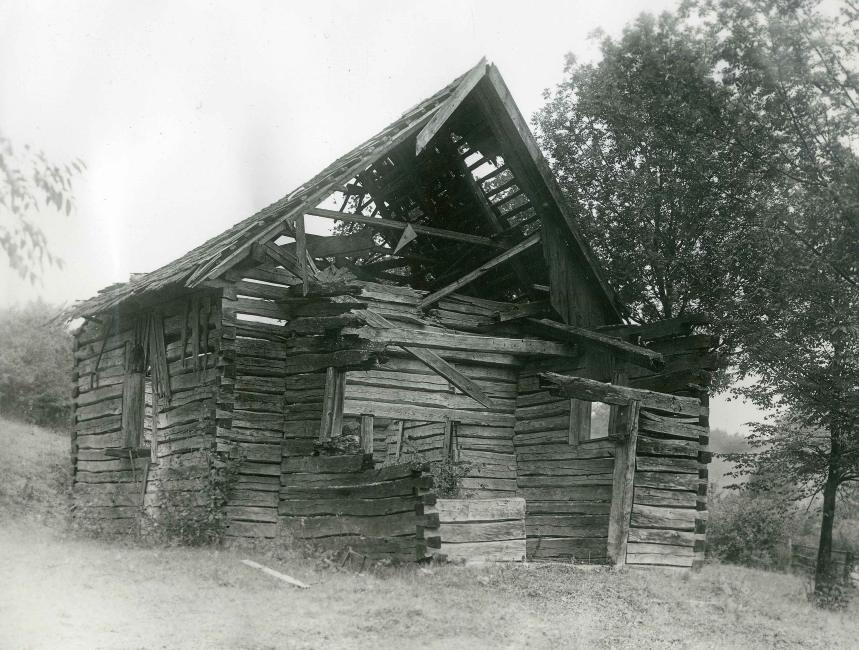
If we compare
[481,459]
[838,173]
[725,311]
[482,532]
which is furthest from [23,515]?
[838,173]

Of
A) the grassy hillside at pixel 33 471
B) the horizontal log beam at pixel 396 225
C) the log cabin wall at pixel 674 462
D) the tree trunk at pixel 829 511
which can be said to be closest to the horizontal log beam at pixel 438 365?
the horizontal log beam at pixel 396 225

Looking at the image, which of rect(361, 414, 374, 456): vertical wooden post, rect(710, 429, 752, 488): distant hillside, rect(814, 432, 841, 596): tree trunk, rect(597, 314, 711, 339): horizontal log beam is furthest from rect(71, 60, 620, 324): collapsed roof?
rect(710, 429, 752, 488): distant hillside

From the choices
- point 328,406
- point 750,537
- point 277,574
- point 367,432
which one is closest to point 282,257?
point 328,406

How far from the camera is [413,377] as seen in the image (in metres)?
13.8

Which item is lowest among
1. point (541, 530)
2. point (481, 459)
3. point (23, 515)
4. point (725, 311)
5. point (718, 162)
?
point (23, 515)

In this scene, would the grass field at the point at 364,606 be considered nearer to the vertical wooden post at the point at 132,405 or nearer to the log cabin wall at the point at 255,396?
the log cabin wall at the point at 255,396

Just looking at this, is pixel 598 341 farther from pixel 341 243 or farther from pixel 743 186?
pixel 743 186

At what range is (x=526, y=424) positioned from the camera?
14.7 meters

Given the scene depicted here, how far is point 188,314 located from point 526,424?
6080 mm

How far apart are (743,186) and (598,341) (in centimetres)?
662

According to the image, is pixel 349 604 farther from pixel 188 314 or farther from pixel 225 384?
pixel 188 314

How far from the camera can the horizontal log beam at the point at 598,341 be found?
13.4m

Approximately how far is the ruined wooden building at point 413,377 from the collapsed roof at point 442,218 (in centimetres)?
4

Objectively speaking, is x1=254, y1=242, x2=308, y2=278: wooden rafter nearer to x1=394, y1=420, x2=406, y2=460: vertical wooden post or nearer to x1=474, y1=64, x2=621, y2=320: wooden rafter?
x1=394, y1=420, x2=406, y2=460: vertical wooden post
